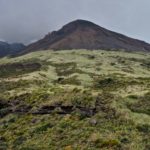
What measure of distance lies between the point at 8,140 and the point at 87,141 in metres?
8.46

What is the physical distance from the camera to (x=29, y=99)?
48.9m

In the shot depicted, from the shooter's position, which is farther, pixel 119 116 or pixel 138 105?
pixel 138 105

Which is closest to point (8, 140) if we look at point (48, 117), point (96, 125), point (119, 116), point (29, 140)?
point (29, 140)

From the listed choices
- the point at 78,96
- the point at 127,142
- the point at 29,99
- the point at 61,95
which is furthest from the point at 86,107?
the point at 29,99

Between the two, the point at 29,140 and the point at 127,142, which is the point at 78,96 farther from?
the point at 127,142

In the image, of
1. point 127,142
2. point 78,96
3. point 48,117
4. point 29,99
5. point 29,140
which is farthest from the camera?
point 29,99

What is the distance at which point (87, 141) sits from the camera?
100ft

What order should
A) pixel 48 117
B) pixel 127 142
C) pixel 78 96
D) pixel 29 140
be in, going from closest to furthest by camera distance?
pixel 127 142 < pixel 29 140 < pixel 48 117 < pixel 78 96

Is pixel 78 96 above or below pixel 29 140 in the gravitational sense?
above

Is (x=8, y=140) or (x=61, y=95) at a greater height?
(x=61, y=95)

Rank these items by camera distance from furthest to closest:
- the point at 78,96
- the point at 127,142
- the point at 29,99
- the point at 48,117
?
1. the point at 29,99
2. the point at 78,96
3. the point at 48,117
4. the point at 127,142

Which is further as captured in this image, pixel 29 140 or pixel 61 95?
pixel 61 95

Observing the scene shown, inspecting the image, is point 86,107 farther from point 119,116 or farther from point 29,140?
point 29,140

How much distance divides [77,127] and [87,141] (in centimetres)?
365
